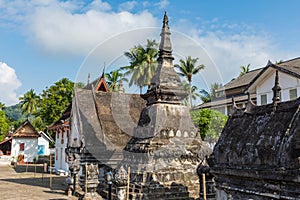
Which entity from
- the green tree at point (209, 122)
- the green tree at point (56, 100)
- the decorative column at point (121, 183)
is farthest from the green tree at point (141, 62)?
the decorative column at point (121, 183)

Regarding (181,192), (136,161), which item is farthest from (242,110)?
(136,161)

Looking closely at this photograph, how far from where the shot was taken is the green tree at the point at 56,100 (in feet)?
131

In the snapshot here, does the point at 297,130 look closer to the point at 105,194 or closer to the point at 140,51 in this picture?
the point at 105,194

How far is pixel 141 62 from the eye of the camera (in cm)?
3906

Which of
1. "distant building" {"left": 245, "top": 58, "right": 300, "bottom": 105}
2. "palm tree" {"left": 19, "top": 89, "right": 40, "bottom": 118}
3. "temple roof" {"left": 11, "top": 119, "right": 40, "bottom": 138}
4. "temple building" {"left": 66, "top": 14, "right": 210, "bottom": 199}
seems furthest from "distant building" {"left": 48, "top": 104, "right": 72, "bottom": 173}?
"palm tree" {"left": 19, "top": 89, "right": 40, "bottom": 118}

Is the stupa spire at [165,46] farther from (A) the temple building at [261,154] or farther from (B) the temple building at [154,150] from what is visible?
(A) the temple building at [261,154]

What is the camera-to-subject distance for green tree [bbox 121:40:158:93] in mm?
37531

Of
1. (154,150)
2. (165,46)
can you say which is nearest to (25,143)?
(165,46)

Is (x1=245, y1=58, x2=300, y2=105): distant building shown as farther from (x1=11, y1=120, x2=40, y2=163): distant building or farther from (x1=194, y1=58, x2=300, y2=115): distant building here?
(x1=11, y1=120, x2=40, y2=163): distant building

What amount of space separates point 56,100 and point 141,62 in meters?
12.4

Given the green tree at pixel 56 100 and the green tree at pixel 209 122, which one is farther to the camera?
the green tree at pixel 56 100

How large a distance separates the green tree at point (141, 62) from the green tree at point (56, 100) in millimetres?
8285

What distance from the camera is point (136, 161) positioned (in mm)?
12531

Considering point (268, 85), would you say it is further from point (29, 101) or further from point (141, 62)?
point (29, 101)
